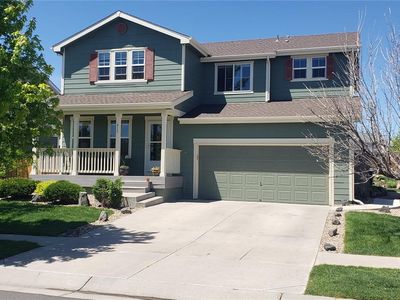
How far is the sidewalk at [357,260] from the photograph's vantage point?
30.8 feet

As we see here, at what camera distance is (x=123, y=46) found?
21.2m

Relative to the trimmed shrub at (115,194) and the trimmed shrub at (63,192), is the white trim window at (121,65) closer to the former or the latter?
the trimmed shrub at (63,192)

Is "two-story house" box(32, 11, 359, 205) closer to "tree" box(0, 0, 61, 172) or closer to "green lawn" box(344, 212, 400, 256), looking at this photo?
"green lawn" box(344, 212, 400, 256)

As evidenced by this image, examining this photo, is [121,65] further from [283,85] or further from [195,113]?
[283,85]

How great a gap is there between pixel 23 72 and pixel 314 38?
623 inches

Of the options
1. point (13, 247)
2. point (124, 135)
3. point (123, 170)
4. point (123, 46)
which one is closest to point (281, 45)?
point (123, 46)

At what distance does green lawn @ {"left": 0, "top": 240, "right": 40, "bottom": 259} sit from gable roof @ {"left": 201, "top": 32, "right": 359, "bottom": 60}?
13210 millimetres

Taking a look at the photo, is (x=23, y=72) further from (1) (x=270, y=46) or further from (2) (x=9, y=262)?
(1) (x=270, y=46)

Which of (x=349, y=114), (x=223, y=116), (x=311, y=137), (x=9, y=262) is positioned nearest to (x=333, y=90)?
(x=311, y=137)

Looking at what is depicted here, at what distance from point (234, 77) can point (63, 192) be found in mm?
9468

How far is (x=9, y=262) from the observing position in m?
9.60

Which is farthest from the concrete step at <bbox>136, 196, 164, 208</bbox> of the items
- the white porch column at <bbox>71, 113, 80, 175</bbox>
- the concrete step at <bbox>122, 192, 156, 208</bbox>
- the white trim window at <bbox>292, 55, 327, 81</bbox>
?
the white trim window at <bbox>292, 55, 327, 81</bbox>

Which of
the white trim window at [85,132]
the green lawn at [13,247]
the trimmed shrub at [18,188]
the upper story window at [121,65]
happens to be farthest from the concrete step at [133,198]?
the upper story window at [121,65]

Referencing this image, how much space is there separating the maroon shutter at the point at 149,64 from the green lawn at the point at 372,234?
10.5 meters
